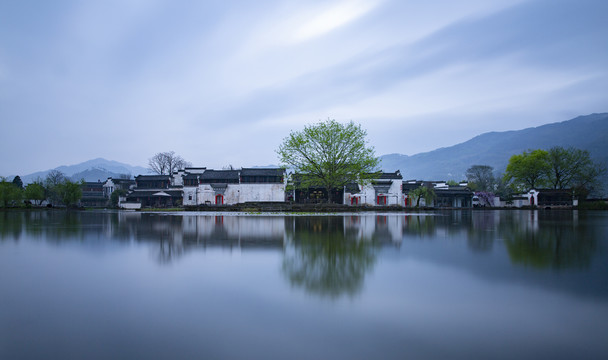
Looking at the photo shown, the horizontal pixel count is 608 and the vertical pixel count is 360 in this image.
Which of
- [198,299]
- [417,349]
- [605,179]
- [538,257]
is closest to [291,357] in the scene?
[417,349]

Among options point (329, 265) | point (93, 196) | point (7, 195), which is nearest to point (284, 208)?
point (329, 265)

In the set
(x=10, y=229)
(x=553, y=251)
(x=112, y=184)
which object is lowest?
(x=553, y=251)

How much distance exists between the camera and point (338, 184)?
48.7 metres

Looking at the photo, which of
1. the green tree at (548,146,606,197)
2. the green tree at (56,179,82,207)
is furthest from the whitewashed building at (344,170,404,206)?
the green tree at (56,179,82,207)

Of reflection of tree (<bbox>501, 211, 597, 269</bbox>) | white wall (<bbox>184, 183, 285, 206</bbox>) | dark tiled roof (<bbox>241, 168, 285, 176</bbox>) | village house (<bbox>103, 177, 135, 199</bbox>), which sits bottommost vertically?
reflection of tree (<bbox>501, 211, 597, 269</bbox>)

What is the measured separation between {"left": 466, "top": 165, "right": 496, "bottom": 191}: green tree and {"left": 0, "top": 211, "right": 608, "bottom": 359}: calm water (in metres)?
96.2

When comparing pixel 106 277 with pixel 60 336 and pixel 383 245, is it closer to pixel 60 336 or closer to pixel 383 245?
pixel 60 336

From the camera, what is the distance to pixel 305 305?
529cm

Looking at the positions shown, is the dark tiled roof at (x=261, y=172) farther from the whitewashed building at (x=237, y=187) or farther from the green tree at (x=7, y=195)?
the green tree at (x=7, y=195)

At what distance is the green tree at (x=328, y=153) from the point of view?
4753 centimetres

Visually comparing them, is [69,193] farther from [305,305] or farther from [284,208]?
[305,305]

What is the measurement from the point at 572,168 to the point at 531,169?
6.38 meters

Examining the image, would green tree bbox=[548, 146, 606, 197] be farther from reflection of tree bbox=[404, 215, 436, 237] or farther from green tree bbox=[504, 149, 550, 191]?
reflection of tree bbox=[404, 215, 436, 237]

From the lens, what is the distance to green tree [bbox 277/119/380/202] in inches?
1871
